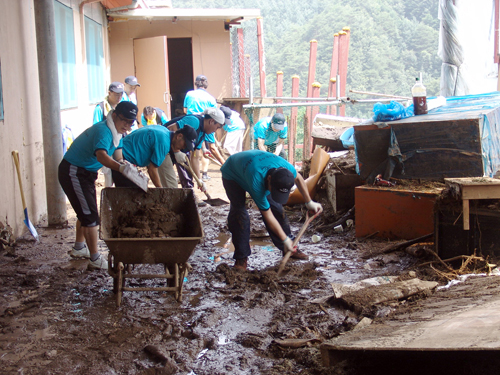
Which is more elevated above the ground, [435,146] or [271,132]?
[271,132]

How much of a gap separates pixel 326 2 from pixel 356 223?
5433cm

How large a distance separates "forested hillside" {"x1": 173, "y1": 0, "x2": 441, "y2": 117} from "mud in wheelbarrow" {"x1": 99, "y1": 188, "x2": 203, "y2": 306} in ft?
112

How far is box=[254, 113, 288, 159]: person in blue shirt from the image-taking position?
352 inches

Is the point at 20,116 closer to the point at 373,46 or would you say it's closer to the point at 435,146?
the point at 435,146

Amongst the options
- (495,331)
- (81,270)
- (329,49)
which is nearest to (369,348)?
(495,331)

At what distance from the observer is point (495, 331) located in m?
2.36

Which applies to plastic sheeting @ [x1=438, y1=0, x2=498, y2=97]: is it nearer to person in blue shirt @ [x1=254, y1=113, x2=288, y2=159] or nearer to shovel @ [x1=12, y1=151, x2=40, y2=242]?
person in blue shirt @ [x1=254, y1=113, x2=288, y2=159]

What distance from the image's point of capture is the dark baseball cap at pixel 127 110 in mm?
4375

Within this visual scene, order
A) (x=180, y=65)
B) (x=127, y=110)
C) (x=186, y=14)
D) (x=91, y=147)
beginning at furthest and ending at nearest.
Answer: (x=180, y=65) < (x=186, y=14) < (x=91, y=147) < (x=127, y=110)

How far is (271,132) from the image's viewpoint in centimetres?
927

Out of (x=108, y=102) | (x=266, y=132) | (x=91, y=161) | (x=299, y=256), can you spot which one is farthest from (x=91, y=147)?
(x=266, y=132)

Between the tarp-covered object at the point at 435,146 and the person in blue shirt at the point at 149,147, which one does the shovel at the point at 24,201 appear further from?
the tarp-covered object at the point at 435,146

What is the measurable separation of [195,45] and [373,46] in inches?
1241

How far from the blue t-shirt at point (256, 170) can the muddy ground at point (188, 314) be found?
845 mm
